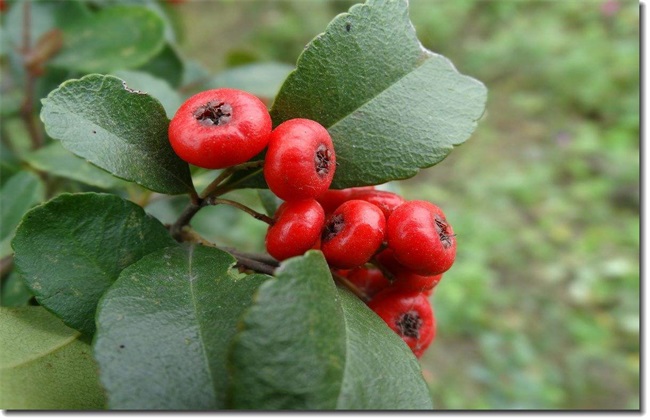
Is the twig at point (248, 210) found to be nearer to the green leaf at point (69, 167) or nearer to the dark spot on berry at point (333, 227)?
the dark spot on berry at point (333, 227)

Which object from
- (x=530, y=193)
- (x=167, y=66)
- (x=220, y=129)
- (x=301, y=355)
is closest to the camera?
(x=301, y=355)

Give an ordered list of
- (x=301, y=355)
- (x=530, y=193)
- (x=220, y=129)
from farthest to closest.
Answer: (x=530, y=193) → (x=220, y=129) → (x=301, y=355)

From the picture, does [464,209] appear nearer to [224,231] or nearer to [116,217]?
[224,231]

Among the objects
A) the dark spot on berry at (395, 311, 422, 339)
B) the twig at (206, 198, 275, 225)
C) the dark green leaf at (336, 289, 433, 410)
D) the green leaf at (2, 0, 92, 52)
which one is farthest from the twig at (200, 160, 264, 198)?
the green leaf at (2, 0, 92, 52)

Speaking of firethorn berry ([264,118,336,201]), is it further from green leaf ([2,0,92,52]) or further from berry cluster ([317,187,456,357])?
green leaf ([2,0,92,52])

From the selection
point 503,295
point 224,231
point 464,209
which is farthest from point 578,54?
point 224,231

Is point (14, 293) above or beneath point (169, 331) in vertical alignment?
beneath

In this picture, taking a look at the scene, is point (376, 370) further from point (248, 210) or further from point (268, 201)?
point (268, 201)

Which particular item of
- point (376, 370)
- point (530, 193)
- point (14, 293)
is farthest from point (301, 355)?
point (530, 193)
